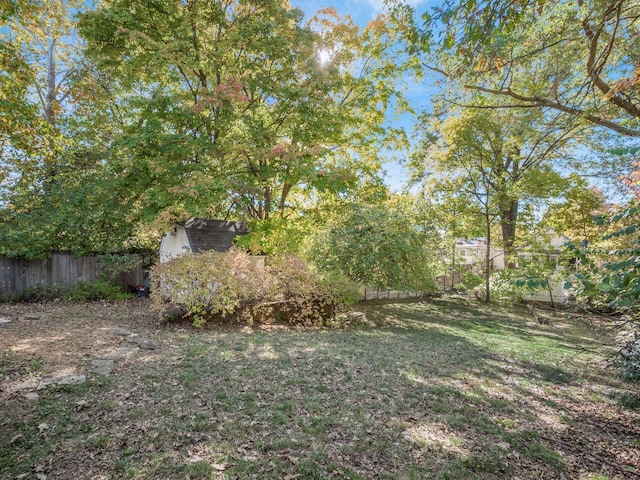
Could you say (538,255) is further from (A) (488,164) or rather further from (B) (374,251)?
(B) (374,251)

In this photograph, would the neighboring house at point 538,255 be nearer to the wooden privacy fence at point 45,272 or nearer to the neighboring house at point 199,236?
the neighboring house at point 199,236

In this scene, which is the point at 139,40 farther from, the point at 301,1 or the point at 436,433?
the point at 436,433

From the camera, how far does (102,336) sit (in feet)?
19.1

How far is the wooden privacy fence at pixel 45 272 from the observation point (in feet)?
31.6

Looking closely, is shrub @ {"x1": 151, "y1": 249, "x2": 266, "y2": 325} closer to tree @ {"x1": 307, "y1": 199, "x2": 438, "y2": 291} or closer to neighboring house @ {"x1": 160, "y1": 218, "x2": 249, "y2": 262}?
neighboring house @ {"x1": 160, "y1": 218, "x2": 249, "y2": 262}

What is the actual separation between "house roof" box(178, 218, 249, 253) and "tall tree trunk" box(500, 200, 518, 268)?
1144 cm

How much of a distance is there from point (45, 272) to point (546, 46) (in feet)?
47.5

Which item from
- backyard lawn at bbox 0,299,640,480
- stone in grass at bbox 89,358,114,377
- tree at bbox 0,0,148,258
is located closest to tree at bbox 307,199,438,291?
backyard lawn at bbox 0,299,640,480

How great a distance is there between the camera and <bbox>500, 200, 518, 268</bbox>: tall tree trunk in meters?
14.2

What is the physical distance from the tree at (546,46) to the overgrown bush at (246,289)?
567cm

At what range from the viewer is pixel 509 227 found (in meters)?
15.9

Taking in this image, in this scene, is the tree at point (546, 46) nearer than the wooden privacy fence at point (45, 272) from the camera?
Yes

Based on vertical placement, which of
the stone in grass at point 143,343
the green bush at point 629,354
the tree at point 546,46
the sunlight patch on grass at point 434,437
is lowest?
the sunlight patch on grass at point 434,437

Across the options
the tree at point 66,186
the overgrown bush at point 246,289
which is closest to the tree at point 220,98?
the tree at point 66,186
